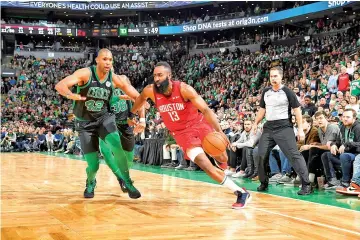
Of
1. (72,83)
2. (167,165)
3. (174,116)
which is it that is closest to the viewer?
(174,116)

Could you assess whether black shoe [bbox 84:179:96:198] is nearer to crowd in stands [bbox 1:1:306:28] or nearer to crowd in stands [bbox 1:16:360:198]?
crowd in stands [bbox 1:16:360:198]

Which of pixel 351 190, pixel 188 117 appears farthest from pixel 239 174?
pixel 188 117

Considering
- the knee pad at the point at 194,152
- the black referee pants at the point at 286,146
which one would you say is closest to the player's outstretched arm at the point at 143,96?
the knee pad at the point at 194,152

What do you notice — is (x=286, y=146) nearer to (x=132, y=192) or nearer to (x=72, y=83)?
(x=132, y=192)

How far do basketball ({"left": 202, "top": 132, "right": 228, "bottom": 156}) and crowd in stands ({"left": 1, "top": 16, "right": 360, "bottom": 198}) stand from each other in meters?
2.38

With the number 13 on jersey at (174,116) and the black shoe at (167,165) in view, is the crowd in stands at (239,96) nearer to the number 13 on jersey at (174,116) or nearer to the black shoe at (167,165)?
the black shoe at (167,165)

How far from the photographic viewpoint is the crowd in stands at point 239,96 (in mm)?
7176

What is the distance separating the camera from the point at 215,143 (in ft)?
16.0

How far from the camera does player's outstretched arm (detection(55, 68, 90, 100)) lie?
5.09 metres

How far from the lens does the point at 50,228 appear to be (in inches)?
145

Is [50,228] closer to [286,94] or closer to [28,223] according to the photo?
Result: [28,223]

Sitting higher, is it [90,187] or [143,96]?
[143,96]

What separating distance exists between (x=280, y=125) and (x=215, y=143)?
180cm

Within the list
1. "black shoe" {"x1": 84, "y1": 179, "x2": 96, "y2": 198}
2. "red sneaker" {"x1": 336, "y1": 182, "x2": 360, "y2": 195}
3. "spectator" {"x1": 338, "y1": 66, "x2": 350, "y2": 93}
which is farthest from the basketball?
"spectator" {"x1": 338, "y1": 66, "x2": 350, "y2": 93}
